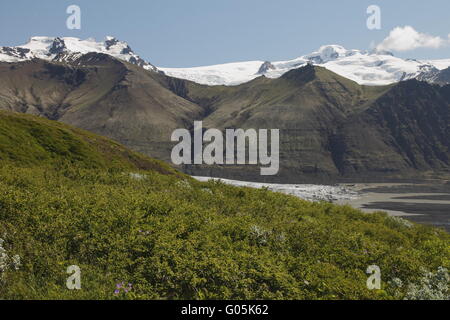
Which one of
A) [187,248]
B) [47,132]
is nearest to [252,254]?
[187,248]

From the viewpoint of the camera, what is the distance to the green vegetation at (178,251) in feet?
34.0

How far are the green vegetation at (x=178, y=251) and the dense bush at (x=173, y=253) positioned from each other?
0.11 ft

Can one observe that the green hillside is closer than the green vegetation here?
No

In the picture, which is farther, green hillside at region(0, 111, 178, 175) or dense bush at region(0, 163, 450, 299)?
green hillside at region(0, 111, 178, 175)

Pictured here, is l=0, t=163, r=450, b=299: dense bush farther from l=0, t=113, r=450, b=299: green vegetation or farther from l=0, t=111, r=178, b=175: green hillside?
l=0, t=111, r=178, b=175: green hillside

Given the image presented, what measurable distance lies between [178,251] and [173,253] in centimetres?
40

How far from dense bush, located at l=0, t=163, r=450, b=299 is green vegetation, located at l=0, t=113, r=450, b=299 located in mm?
33

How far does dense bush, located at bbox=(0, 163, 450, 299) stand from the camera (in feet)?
33.9

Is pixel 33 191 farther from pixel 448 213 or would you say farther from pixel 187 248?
pixel 448 213

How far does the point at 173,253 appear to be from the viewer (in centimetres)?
1145

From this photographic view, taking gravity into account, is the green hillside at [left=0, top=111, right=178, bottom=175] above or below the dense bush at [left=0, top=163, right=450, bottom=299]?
above

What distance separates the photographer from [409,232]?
22766mm

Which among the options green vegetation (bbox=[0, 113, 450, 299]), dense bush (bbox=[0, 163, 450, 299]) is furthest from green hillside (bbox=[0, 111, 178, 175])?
dense bush (bbox=[0, 163, 450, 299])
